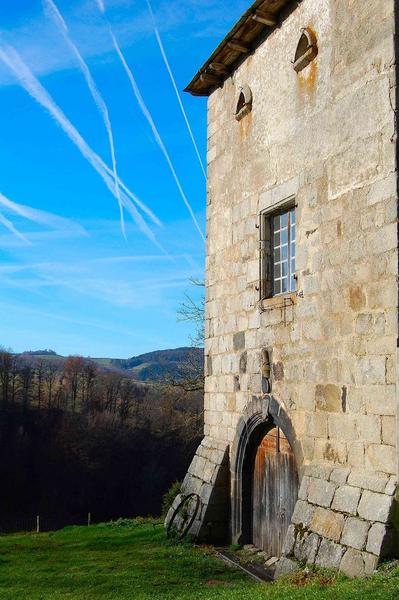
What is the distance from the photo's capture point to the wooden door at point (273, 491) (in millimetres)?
7586

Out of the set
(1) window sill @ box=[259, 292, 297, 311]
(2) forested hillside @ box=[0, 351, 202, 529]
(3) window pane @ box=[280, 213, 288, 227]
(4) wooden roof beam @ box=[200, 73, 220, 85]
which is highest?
(4) wooden roof beam @ box=[200, 73, 220, 85]

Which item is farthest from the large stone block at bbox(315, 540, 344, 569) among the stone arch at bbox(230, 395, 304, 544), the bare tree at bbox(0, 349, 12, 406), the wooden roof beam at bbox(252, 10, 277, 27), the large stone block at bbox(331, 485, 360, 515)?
the bare tree at bbox(0, 349, 12, 406)

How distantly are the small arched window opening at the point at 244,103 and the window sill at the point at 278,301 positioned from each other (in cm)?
260

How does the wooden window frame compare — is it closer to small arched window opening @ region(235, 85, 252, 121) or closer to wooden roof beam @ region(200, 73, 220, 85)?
small arched window opening @ region(235, 85, 252, 121)

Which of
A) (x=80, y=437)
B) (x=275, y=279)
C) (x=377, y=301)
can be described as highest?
(x=275, y=279)

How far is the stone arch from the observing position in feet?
26.1

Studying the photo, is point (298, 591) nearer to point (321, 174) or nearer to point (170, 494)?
point (321, 174)

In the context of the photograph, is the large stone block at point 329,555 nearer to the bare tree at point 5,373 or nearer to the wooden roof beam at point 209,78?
the wooden roof beam at point 209,78

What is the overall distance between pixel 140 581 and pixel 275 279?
12.4 ft

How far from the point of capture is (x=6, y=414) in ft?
217

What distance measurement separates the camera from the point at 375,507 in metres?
5.59

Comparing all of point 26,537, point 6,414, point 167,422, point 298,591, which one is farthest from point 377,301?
point 6,414

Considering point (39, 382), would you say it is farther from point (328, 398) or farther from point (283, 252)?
point (328, 398)

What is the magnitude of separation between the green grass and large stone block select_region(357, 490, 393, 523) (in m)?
0.45
